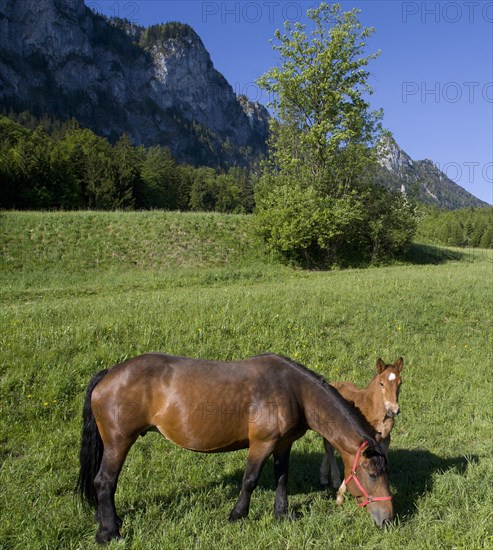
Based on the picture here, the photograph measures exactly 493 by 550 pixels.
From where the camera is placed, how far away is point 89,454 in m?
5.11

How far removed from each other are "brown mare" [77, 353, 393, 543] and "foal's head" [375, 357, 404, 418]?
3.20 ft

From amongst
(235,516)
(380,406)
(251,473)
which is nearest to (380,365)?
(380,406)

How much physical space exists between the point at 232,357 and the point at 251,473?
6.06 metres

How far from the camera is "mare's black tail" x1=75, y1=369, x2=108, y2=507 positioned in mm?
5094

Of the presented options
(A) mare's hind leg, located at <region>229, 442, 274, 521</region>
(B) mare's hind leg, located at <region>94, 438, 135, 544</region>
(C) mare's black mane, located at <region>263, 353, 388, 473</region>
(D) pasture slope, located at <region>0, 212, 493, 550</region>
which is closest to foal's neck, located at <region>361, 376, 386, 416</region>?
(C) mare's black mane, located at <region>263, 353, 388, 473</region>

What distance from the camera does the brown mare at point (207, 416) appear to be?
4.90 m

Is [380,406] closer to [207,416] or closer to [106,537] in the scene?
[207,416]

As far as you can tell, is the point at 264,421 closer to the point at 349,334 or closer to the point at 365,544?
the point at 365,544

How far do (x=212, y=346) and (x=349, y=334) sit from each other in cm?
447

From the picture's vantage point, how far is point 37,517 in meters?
4.99

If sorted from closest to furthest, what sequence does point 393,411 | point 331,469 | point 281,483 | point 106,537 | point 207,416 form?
point 106,537
point 207,416
point 281,483
point 393,411
point 331,469

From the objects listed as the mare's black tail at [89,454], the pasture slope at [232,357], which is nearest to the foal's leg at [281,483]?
the pasture slope at [232,357]

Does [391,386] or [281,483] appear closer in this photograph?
[281,483]

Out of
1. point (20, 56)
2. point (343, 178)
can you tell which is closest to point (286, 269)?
point (343, 178)
